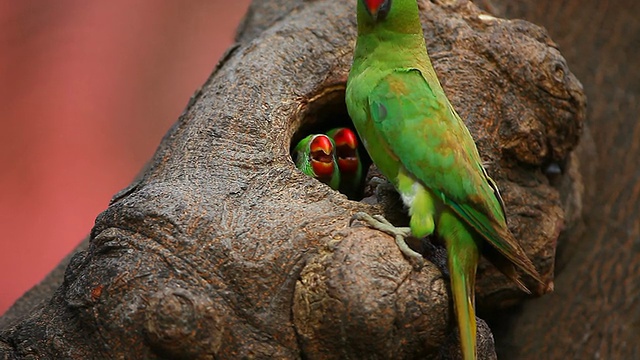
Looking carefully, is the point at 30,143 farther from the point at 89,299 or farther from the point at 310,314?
the point at 310,314

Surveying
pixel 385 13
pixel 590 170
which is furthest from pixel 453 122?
pixel 590 170

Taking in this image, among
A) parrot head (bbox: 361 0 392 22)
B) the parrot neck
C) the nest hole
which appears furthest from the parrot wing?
the nest hole

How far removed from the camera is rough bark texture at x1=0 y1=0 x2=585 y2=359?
6.89 feet

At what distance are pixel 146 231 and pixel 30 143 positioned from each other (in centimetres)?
240

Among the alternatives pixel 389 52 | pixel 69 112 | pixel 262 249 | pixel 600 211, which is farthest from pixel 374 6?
pixel 69 112

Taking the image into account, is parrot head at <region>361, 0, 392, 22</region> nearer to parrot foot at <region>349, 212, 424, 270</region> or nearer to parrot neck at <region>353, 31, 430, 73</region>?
parrot neck at <region>353, 31, 430, 73</region>

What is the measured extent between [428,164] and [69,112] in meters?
2.76

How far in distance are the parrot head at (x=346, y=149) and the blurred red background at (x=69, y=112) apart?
6.42 ft

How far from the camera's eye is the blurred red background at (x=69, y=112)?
4246 mm

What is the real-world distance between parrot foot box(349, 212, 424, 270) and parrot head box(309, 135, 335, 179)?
58 centimetres

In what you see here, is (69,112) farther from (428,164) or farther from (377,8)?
(428,164)

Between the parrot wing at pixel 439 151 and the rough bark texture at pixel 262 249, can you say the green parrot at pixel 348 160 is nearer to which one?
the rough bark texture at pixel 262 249

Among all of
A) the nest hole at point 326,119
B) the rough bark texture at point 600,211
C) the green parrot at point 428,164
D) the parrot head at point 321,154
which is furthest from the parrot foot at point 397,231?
the rough bark texture at point 600,211

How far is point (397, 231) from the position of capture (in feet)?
7.38
